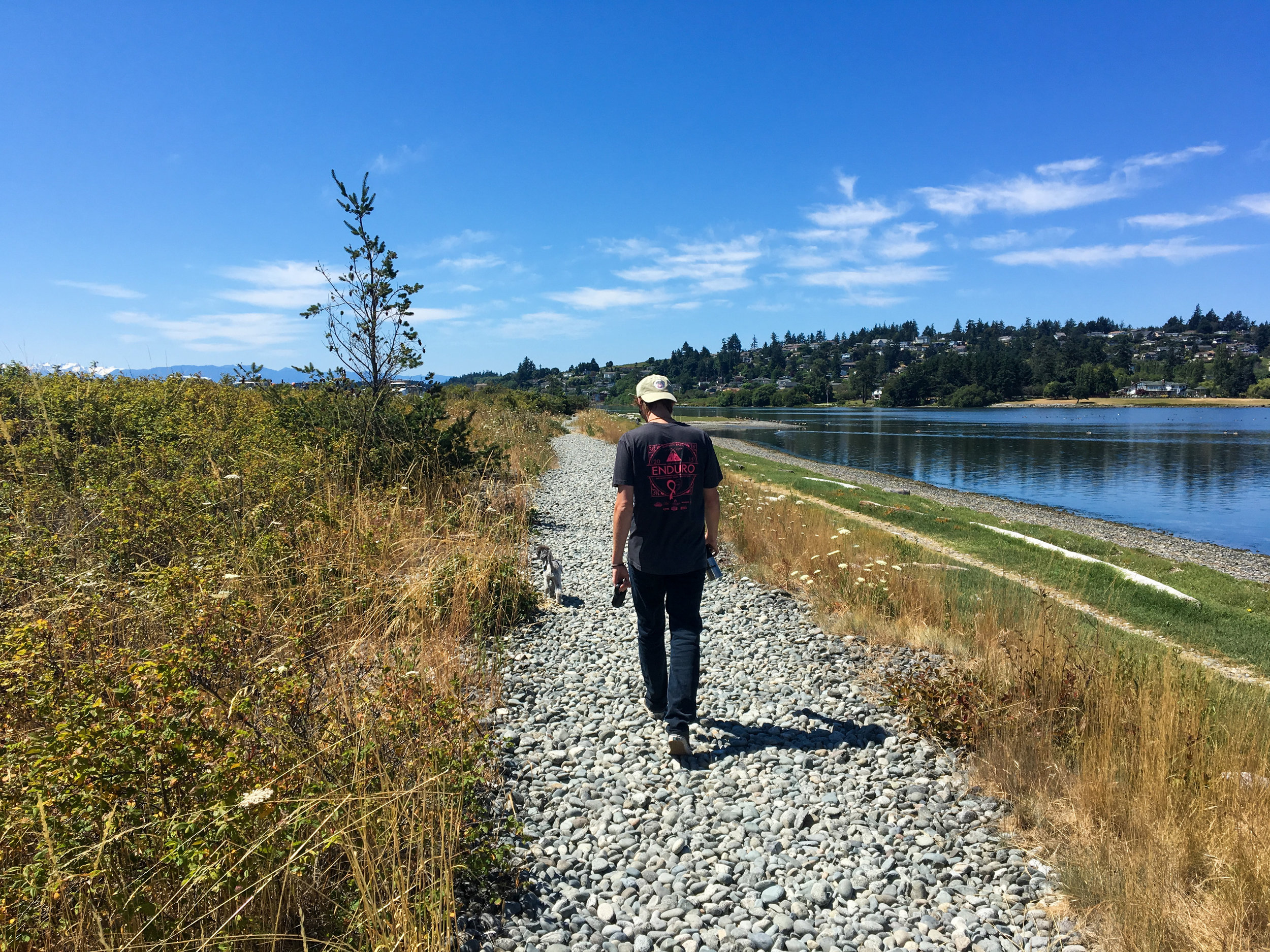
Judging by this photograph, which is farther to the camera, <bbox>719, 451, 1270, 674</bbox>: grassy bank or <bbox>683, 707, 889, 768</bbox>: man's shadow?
<bbox>719, 451, 1270, 674</bbox>: grassy bank

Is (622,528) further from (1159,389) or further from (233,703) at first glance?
(1159,389)

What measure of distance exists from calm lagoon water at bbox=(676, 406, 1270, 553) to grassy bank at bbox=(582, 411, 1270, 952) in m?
17.8

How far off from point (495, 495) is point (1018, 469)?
32441 millimetres

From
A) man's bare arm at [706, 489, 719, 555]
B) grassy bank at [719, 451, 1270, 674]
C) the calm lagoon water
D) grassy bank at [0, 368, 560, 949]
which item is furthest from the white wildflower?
the calm lagoon water

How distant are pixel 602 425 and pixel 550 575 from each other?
3295 centimetres

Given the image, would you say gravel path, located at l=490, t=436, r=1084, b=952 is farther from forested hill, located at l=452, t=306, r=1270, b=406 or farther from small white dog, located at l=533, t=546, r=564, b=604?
forested hill, located at l=452, t=306, r=1270, b=406

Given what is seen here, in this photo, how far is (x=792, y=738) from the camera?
4.64m

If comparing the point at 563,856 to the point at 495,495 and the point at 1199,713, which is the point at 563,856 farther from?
the point at 495,495

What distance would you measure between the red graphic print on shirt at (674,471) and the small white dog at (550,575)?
3.56 m

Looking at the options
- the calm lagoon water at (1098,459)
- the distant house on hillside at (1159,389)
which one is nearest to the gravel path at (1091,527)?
the calm lagoon water at (1098,459)

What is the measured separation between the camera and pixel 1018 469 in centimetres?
3438

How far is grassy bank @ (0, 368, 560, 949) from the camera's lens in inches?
86.6

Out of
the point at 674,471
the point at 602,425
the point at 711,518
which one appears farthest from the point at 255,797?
the point at 602,425

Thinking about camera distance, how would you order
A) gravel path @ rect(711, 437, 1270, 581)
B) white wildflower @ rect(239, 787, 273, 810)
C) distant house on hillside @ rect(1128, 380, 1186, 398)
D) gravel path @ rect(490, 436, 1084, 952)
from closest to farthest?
1. white wildflower @ rect(239, 787, 273, 810)
2. gravel path @ rect(490, 436, 1084, 952)
3. gravel path @ rect(711, 437, 1270, 581)
4. distant house on hillside @ rect(1128, 380, 1186, 398)
